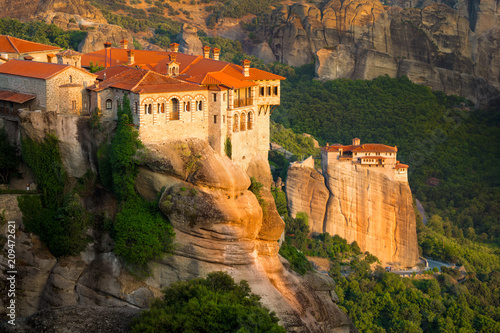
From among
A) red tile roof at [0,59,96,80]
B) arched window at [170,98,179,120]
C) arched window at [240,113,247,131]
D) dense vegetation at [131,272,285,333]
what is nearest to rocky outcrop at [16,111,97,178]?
red tile roof at [0,59,96,80]

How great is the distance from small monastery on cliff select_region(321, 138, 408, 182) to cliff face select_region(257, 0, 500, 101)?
122ft

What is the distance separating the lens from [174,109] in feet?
131

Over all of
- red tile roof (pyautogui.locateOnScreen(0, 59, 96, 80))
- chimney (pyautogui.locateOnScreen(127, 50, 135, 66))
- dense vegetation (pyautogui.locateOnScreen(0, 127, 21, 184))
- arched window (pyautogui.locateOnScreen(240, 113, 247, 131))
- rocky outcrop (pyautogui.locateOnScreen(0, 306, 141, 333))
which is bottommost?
rocky outcrop (pyautogui.locateOnScreen(0, 306, 141, 333))

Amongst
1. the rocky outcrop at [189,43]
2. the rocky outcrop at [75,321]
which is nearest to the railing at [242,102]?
the rocky outcrop at [75,321]

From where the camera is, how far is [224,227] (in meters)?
39.0

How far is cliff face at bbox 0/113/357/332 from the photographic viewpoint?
38.8 meters

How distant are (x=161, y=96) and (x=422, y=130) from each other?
59.2 metres

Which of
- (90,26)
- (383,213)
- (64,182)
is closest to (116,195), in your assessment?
(64,182)

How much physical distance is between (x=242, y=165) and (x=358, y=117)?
53.0 meters

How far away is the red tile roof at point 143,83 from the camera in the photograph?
1540 inches

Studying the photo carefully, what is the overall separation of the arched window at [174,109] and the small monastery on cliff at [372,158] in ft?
94.9

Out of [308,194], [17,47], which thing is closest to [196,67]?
[17,47]

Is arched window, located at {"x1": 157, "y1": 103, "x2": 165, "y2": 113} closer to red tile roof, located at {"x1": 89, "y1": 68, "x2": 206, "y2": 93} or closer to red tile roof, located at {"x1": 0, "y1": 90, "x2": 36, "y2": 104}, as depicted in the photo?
red tile roof, located at {"x1": 89, "y1": 68, "x2": 206, "y2": 93}

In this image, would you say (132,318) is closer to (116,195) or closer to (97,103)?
(116,195)
